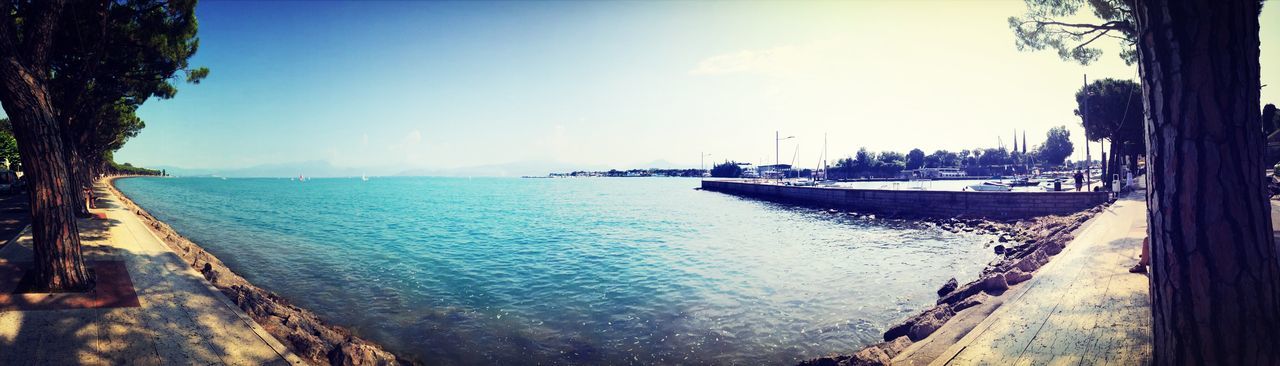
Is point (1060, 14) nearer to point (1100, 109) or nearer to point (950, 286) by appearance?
point (950, 286)

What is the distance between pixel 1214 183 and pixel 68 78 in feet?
→ 82.2

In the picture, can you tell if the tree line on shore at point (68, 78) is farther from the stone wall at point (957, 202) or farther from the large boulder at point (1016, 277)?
the stone wall at point (957, 202)

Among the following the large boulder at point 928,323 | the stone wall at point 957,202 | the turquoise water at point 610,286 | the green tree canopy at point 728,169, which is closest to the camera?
the large boulder at point 928,323

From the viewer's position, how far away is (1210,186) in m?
2.58

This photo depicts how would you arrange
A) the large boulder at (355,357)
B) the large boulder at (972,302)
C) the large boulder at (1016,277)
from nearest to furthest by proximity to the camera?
1. the large boulder at (355,357)
2. the large boulder at (972,302)
3. the large boulder at (1016,277)

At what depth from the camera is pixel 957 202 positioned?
29.5m

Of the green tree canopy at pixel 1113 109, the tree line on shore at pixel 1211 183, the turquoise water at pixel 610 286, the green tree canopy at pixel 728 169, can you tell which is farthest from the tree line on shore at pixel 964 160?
the tree line on shore at pixel 1211 183

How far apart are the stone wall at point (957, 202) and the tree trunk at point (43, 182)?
33.1 m

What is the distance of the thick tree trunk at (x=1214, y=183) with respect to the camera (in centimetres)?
253

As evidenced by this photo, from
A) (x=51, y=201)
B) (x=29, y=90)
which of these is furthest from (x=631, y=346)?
(x=29, y=90)

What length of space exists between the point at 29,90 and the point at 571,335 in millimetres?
8255

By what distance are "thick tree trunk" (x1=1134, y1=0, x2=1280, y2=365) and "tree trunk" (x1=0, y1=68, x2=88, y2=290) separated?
11.2 meters

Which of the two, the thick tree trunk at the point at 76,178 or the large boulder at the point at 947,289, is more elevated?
the thick tree trunk at the point at 76,178

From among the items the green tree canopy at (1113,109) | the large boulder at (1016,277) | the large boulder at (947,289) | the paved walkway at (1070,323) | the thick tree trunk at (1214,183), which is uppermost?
the green tree canopy at (1113,109)
